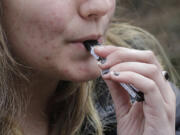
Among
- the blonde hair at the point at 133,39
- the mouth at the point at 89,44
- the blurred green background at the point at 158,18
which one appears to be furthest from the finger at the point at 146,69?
the blurred green background at the point at 158,18

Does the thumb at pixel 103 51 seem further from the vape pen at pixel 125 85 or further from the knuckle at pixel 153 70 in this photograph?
the knuckle at pixel 153 70

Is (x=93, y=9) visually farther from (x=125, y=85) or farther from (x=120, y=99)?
(x=120, y=99)

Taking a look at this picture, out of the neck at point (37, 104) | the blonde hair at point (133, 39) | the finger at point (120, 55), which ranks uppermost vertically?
the finger at point (120, 55)

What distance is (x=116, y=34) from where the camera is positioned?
1.98 meters

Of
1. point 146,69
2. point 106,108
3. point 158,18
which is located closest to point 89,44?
point 146,69

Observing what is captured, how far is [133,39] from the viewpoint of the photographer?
1.98m

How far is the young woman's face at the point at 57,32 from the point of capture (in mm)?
1209

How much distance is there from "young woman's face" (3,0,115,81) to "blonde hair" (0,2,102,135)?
55 millimetres

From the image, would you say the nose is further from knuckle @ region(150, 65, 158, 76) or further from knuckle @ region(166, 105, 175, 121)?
knuckle @ region(166, 105, 175, 121)

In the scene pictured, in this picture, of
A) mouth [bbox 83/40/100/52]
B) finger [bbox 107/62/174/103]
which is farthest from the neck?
finger [bbox 107/62/174/103]

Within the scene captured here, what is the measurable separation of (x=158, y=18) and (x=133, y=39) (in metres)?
1.75

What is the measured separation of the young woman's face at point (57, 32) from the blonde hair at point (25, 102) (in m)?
0.05

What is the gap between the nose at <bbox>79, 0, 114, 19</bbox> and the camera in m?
1.21

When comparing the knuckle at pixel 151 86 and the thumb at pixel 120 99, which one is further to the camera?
the thumb at pixel 120 99
